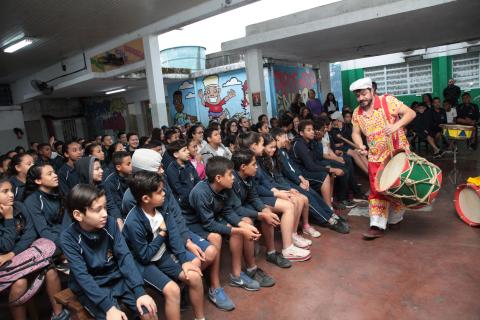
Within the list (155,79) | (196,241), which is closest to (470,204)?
(196,241)

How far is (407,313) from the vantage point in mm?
2352

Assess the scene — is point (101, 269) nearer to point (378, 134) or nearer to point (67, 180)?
point (67, 180)

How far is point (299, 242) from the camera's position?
3508 mm

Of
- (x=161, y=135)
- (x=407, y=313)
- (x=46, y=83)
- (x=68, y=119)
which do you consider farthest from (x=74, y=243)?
(x=68, y=119)

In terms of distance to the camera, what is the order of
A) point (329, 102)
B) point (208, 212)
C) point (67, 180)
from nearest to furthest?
point (208, 212) → point (67, 180) → point (329, 102)

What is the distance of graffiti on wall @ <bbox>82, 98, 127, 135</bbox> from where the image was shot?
16.0 m

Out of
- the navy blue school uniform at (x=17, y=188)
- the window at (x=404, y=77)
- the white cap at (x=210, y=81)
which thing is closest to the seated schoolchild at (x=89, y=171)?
the navy blue school uniform at (x=17, y=188)

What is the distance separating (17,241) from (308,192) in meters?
2.87

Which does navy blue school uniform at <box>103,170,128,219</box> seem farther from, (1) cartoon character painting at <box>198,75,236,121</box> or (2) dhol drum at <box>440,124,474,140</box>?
(1) cartoon character painting at <box>198,75,236,121</box>

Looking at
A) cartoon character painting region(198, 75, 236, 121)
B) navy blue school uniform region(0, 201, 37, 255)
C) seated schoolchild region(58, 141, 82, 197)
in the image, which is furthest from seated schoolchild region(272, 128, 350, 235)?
cartoon character painting region(198, 75, 236, 121)

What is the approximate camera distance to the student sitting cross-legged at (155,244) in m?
2.29

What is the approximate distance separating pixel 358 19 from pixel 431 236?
4061 millimetres

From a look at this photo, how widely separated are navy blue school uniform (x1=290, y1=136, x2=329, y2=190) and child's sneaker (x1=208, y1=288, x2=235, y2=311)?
2.07 m

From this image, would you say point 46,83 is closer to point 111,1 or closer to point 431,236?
point 111,1
